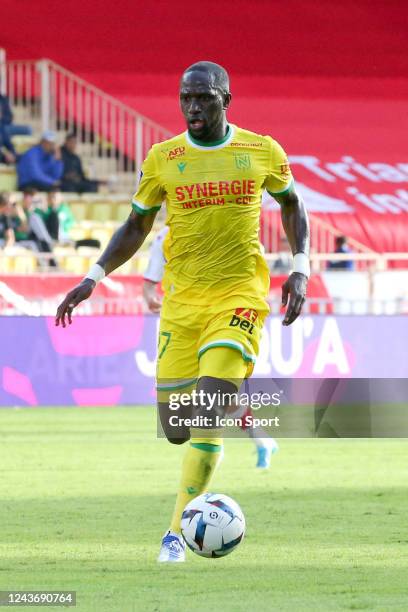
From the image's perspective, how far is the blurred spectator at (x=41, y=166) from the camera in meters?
24.2

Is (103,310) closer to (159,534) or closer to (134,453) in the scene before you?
(134,453)

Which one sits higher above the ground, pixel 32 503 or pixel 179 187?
pixel 179 187

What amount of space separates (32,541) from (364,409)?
34.0 ft

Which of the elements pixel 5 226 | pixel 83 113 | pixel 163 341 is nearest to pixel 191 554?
pixel 163 341

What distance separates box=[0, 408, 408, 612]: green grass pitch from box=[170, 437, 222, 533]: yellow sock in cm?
31

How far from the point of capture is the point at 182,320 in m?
7.42

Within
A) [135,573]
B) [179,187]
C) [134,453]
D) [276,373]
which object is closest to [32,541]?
[135,573]

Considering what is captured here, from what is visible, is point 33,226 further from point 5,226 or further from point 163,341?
point 163,341

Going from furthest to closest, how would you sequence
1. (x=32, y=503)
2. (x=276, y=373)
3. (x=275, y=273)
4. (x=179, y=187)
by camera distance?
(x=275, y=273) → (x=276, y=373) → (x=32, y=503) → (x=179, y=187)

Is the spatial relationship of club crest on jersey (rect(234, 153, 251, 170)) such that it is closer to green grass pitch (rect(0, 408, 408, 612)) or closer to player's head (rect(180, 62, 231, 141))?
player's head (rect(180, 62, 231, 141))

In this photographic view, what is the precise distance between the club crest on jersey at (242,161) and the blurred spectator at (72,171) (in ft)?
57.8

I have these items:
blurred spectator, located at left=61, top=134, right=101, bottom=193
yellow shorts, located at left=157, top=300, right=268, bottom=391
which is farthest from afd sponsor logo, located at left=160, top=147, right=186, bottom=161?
blurred spectator, located at left=61, top=134, right=101, bottom=193

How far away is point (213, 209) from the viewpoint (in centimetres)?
739

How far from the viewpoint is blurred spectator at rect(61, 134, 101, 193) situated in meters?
24.9
